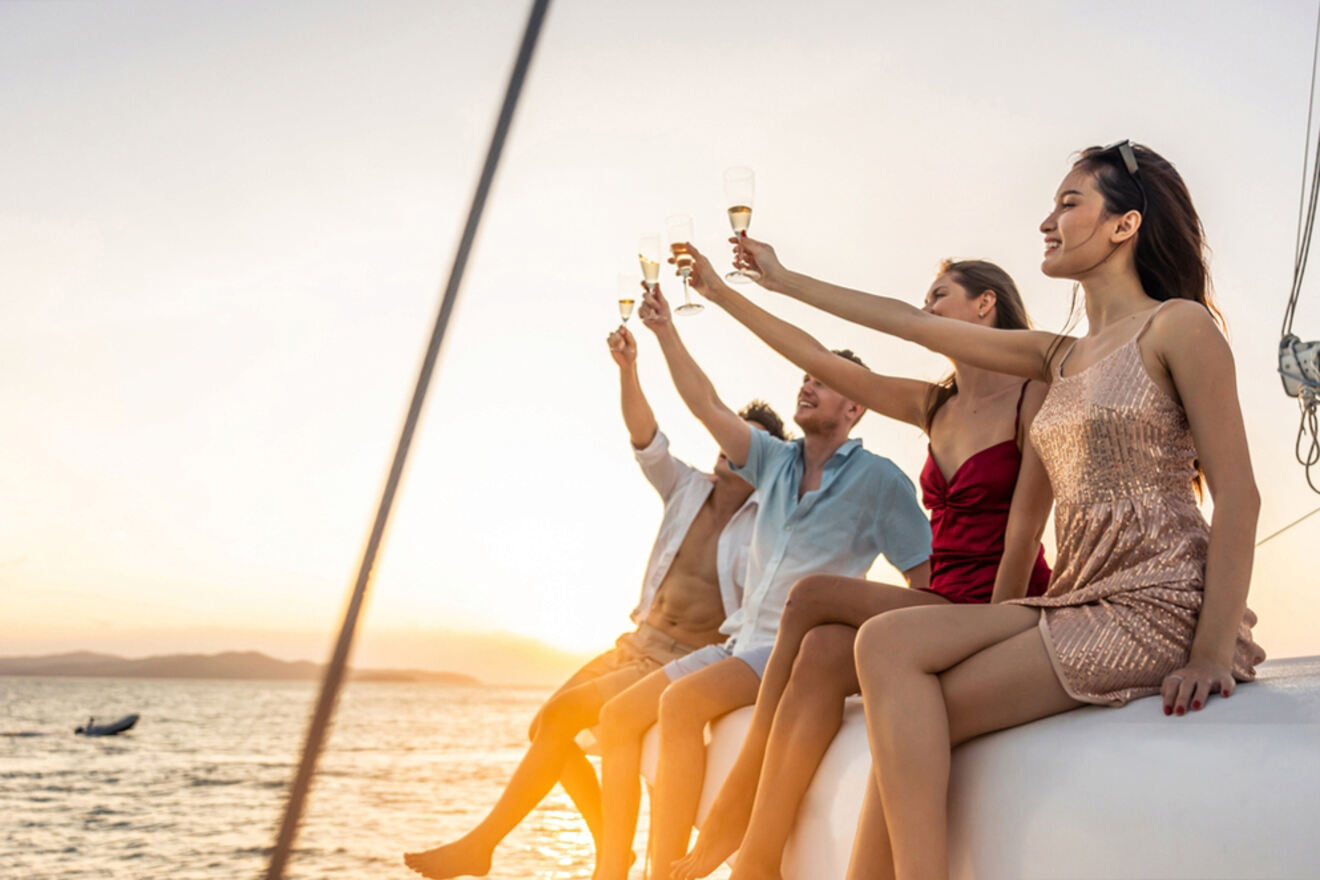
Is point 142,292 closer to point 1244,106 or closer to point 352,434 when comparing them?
point 352,434

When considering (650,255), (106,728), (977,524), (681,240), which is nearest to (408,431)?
(977,524)

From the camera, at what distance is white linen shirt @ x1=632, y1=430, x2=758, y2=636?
412cm

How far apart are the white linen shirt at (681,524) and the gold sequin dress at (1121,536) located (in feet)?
6.58

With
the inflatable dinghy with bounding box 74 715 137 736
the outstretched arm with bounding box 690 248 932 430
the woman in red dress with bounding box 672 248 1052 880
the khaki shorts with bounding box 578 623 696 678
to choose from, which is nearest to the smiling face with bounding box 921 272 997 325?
the woman in red dress with bounding box 672 248 1052 880

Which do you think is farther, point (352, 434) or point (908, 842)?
point (352, 434)

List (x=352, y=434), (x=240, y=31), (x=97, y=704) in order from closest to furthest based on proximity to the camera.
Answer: (x=240, y=31) < (x=352, y=434) < (x=97, y=704)

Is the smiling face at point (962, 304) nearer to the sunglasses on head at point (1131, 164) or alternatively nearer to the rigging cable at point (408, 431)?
the sunglasses on head at point (1131, 164)

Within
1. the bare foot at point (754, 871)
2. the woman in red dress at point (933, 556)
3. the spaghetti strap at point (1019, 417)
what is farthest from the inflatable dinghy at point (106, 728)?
the spaghetti strap at point (1019, 417)

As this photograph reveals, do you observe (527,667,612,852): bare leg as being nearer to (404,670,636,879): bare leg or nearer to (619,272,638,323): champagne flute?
(404,670,636,879): bare leg

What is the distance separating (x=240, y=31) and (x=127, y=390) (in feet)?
38.0

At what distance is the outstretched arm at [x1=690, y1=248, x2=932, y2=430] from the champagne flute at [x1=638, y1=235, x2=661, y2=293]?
0.80 metres

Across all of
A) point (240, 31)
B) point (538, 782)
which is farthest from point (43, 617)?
point (240, 31)

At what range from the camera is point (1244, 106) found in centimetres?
525

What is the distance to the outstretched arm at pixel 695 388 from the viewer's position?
12.8ft
